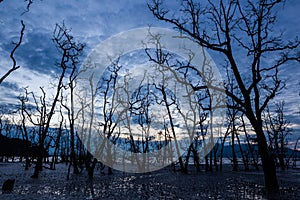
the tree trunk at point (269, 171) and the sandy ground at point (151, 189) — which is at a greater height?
the tree trunk at point (269, 171)

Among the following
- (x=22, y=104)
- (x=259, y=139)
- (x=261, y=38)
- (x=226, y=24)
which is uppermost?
(x=226, y=24)

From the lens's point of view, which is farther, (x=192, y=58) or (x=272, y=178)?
(x=192, y=58)

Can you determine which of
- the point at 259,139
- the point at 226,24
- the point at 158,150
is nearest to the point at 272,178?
the point at 259,139

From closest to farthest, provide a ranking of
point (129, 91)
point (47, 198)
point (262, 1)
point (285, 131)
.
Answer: point (47, 198) < point (262, 1) < point (129, 91) < point (285, 131)

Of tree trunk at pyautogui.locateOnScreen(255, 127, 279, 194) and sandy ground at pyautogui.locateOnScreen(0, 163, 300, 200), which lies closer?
sandy ground at pyautogui.locateOnScreen(0, 163, 300, 200)

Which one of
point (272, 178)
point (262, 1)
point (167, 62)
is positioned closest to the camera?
point (272, 178)

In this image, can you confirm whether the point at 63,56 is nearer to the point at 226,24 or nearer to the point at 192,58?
the point at 192,58

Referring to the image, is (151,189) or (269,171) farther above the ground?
(269,171)

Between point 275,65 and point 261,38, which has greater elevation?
point 261,38

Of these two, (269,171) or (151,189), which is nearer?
Answer: (269,171)

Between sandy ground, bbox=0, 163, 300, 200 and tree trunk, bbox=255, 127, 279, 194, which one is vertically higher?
tree trunk, bbox=255, 127, 279, 194

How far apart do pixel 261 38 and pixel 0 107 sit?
53.2 metres

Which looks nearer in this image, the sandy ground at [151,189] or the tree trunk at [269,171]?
the sandy ground at [151,189]

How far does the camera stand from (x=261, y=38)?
12.3 meters
